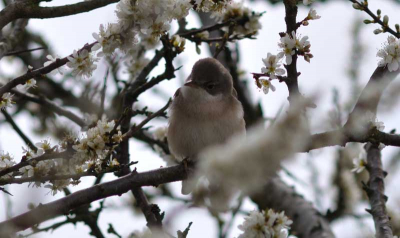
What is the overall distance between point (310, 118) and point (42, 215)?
5.80 ft

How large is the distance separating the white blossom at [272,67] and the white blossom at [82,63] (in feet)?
3.38

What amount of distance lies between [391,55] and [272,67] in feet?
2.23

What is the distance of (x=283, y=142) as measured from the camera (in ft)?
5.38

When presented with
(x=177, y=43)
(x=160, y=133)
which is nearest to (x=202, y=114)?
(x=177, y=43)

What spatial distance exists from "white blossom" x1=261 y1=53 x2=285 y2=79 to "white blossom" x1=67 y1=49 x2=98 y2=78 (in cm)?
103

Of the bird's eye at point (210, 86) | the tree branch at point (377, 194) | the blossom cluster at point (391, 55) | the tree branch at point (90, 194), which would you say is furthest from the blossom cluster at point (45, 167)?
the bird's eye at point (210, 86)

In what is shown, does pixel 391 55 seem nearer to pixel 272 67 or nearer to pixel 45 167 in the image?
pixel 272 67

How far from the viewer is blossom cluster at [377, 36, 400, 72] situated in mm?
3209

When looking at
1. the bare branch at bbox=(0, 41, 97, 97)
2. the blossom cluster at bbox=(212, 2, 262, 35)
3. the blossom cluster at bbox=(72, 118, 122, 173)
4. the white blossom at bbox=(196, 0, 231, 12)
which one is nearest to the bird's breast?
the blossom cluster at bbox=(212, 2, 262, 35)

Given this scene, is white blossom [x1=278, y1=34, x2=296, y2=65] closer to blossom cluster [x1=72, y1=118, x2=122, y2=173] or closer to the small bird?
blossom cluster [x1=72, y1=118, x2=122, y2=173]

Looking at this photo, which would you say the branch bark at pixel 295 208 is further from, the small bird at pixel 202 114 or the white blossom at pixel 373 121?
the white blossom at pixel 373 121

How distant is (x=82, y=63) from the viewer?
334 cm

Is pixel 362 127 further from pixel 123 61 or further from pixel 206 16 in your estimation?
pixel 206 16

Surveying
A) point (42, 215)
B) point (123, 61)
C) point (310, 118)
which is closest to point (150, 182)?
point (42, 215)
